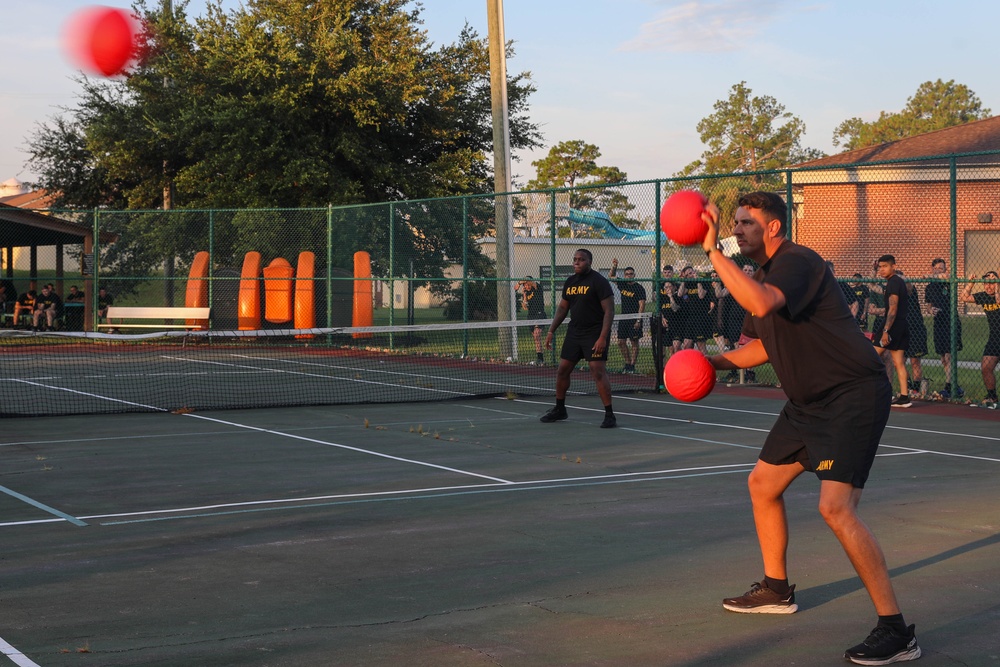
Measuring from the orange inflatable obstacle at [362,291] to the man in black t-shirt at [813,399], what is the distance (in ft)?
75.3

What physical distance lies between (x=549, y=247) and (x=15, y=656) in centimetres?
2611

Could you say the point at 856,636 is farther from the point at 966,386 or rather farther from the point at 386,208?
the point at 386,208

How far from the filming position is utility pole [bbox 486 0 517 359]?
23.8m

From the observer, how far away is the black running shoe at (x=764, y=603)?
5637 millimetres

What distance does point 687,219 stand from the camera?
16.9ft

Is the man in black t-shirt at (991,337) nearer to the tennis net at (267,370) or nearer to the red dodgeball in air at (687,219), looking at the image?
the tennis net at (267,370)

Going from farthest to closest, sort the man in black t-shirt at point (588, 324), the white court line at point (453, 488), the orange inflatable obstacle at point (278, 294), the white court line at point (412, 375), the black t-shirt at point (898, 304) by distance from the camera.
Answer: the orange inflatable obstacle at point (278, 294) → the white court line at point (412, 375) → the black t-shirt at point (898, 304) → the man in black t-shirt at point (588, 324) → the white court line at point (453, 488)

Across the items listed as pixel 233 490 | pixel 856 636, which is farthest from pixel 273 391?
pixel 856 636

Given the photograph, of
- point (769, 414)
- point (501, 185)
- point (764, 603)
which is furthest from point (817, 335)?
point (501, 185)

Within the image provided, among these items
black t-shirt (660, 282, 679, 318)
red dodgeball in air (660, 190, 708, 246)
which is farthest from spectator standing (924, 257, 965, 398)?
red dodgeball in air (660, 190, 708, 246)

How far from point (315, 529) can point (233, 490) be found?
5.68ft

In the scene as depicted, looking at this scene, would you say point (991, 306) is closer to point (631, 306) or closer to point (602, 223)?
point (631, 306)

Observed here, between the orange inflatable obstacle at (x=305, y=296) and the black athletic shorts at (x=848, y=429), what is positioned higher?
the orange inflatable obstacle at (x=305, y=296)

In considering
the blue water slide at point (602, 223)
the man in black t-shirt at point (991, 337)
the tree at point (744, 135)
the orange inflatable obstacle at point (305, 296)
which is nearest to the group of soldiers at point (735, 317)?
the man in black t-shirt at point (991, 337)
